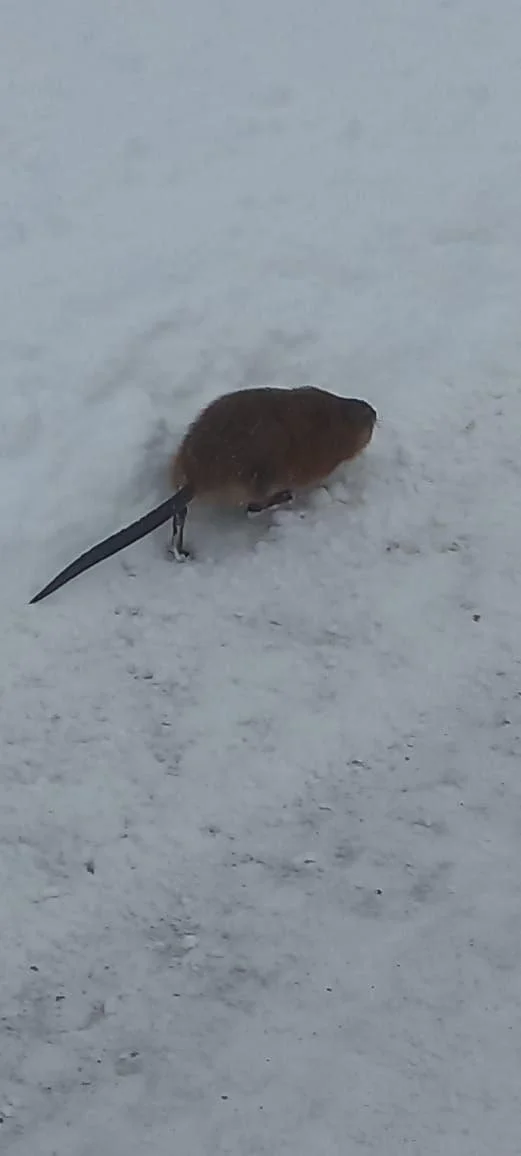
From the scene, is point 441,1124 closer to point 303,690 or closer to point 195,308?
point 303,690

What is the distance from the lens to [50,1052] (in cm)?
265

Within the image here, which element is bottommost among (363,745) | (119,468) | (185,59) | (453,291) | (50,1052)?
(50,1052)

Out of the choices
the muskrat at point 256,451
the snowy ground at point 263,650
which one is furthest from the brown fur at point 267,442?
the snowy ground at point 263,650

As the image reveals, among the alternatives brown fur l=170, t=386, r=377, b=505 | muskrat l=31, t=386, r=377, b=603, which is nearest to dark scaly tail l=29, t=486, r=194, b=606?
muskrat l=31, t=386, r=377, b=603

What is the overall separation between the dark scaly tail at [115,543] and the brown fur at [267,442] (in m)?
0.13

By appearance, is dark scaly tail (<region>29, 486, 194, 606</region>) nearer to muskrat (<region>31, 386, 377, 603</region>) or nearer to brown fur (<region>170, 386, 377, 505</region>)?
muskrat (<region>31, 386, 377, 603</region>)

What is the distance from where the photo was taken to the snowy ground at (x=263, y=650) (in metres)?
2.65

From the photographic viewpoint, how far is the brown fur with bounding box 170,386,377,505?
12.2 feet

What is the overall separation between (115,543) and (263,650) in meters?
0.51

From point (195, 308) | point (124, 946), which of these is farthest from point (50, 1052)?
point (195, 308)

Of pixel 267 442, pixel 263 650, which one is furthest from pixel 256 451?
pixel 263 650

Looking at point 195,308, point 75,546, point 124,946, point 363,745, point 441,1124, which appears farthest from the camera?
point 195,308

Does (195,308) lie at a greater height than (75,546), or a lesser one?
greater

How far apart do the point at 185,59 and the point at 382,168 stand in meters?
1.40
